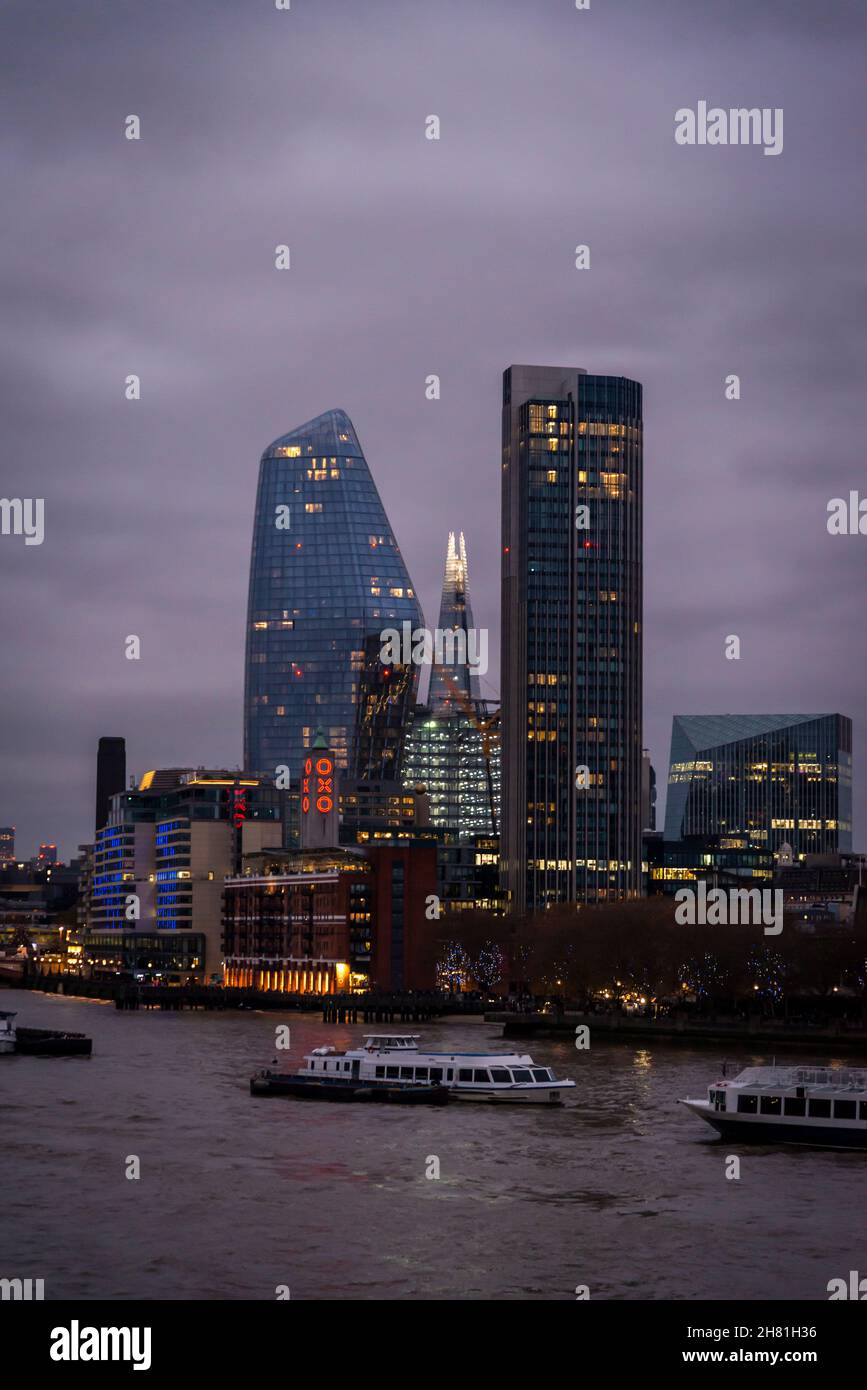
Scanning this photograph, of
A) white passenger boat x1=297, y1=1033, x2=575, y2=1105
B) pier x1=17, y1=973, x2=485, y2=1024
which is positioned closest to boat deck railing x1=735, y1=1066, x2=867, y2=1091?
white passenger boat x1=297, y1=1033, x2=575, y2=1105

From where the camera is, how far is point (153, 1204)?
1869 inches

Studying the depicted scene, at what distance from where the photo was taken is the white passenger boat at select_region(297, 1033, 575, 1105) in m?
74.7

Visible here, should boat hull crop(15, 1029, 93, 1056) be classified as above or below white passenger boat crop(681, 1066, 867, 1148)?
below

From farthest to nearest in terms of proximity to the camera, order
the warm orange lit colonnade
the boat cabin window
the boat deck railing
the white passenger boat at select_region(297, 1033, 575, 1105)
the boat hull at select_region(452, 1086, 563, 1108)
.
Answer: the warm orange lit colonnade, the white passenger boat at select_region(297, 1033, 575, 1105), the boat hull at select_region(452, 1086, 563, 1108), the boat deck railing, the boat cabin window

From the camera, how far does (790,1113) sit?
61250mm

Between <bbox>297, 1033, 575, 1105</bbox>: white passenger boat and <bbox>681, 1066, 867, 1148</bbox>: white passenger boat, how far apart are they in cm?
1279

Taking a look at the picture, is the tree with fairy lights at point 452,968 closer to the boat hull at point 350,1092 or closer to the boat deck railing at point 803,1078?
the boat hull at point 350,1092

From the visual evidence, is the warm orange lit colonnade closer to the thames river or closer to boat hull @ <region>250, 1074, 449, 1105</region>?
the thames river

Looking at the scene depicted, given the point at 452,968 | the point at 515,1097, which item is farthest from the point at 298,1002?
the point at 515,1097
